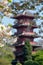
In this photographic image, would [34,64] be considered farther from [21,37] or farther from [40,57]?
[21,37]

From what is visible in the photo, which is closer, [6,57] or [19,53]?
[6,57]

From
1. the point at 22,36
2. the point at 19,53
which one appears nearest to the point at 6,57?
the point at 19,53

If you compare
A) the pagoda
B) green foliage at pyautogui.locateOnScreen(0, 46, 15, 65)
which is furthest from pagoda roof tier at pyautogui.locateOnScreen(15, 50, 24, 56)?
green foliage at pyautogui.locateOnScreen(0, 46, 15, 65)

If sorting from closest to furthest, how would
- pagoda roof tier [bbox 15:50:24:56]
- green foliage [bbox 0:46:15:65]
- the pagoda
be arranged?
1. green foliage [bbox 0:46:15:65]
2. pagoda roof tier [bbox 15:50:24:56]
3. the pagoda

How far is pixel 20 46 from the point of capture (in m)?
49.2

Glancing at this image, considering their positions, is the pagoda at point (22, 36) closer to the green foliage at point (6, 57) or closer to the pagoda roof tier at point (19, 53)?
the pagoda roof tier at point (19, 53)

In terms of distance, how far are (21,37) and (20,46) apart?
228 cm

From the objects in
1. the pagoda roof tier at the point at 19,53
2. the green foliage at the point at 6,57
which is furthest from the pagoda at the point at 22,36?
the green foliage at the point at 6,57

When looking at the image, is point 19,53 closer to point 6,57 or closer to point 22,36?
point 6,57

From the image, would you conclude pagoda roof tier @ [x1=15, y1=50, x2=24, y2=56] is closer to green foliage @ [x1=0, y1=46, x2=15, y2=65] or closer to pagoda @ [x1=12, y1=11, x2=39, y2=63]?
pagoda @ [x1=12, y1=11, x2=39, y2=63]

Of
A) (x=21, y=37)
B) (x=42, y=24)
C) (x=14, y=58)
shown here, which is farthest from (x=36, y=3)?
(x=21, y=37)

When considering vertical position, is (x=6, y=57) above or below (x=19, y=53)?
below

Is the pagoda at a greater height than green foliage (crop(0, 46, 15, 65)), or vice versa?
the pagoda

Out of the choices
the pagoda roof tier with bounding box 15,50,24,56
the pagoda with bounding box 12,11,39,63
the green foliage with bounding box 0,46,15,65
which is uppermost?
the pagoda with bounding box 12,11,39,63
